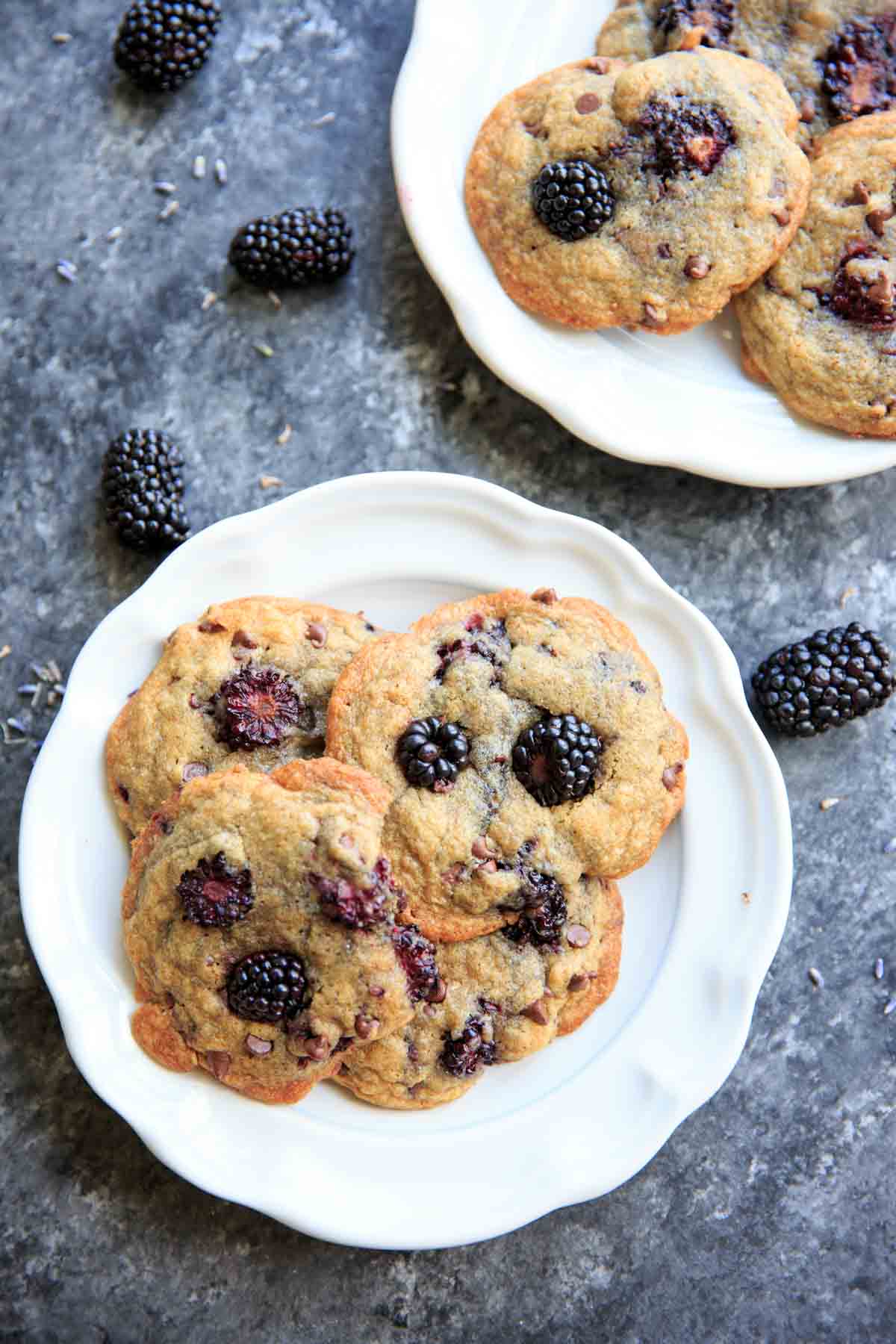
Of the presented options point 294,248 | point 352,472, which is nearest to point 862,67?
point 294,248

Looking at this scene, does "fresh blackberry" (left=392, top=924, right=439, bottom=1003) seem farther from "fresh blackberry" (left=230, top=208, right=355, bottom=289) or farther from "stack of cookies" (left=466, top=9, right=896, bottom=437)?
"fresh blackberry" (left=230, top=208, right=355, bottom=289)

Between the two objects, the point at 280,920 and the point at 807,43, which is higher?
the point at 807,43

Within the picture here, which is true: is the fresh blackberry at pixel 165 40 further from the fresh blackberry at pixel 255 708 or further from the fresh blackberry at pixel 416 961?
the fresh blackberry at pixel 416 961

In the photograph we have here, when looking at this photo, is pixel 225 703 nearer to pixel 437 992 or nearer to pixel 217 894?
pixel 217 894

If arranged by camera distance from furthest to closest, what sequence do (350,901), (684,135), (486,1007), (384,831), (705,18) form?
1. (705,18)
2. (684,135)
3. (486,1007)
4. (384,831)
5. (350,901)

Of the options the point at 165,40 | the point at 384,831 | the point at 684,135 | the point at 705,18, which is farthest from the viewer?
the point at 165,40

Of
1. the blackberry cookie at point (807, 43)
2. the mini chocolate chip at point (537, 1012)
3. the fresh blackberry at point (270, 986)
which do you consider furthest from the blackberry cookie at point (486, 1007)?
the blackberry cookie at point (807, 43)

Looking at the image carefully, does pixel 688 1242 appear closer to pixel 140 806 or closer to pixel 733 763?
pixel 733 763
